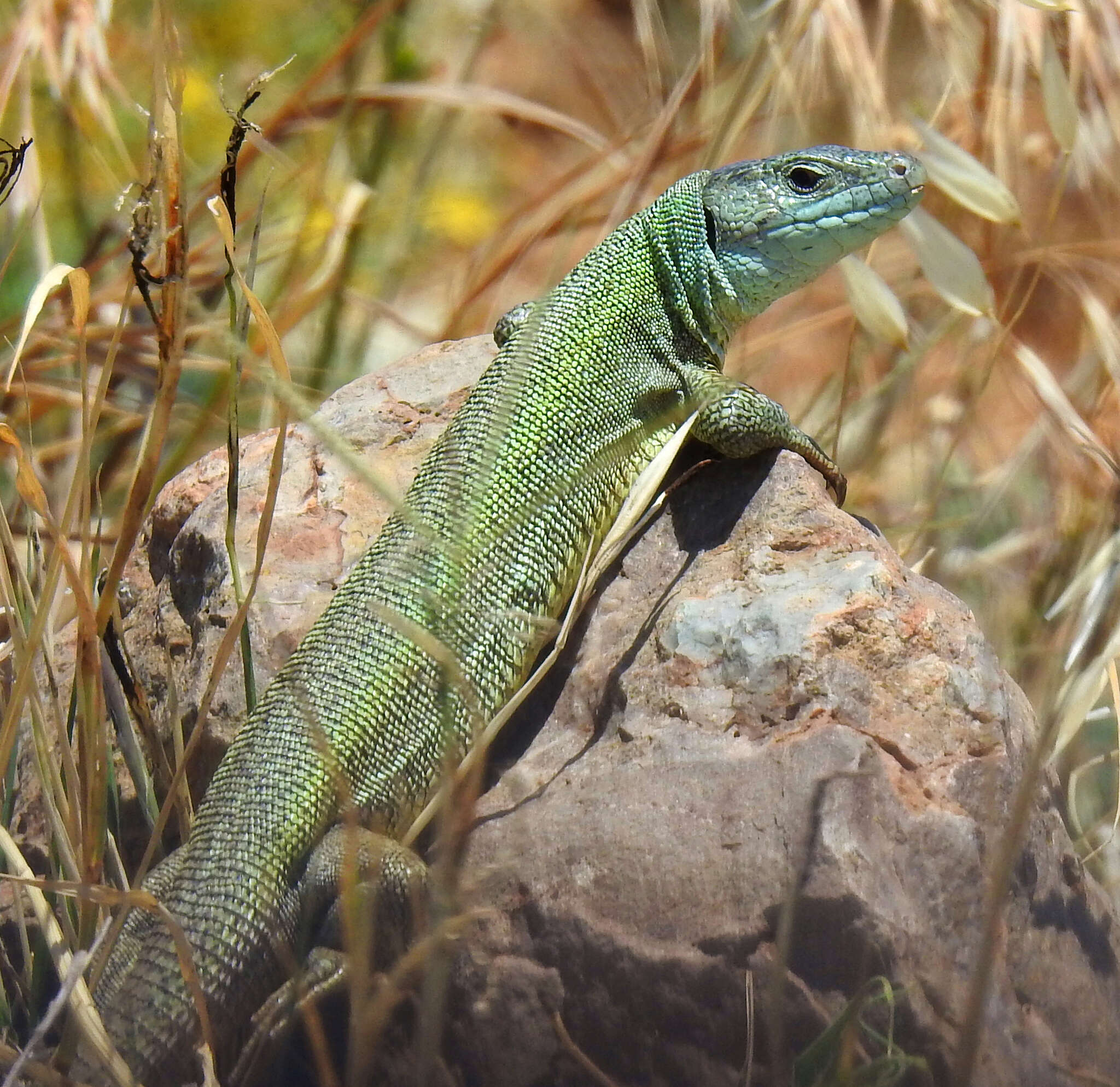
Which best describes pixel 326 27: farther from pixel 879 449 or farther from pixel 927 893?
pixel 927 893

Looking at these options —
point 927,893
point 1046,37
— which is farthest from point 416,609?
point 1046,37

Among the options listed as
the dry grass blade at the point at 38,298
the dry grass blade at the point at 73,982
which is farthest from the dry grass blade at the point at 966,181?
the dry grass blade at the point at 73,982

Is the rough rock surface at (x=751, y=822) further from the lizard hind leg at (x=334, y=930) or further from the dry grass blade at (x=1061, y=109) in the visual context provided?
the dry grass blade at (x=1061, y=109)

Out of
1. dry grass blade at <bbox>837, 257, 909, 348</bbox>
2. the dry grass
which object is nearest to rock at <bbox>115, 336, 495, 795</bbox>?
the dry grass

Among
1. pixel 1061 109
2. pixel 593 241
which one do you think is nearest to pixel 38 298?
pixel 1061 109

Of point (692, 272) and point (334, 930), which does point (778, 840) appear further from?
point (692, 272)

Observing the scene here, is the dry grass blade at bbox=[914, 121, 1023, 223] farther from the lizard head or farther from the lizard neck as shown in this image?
the lizard neck
